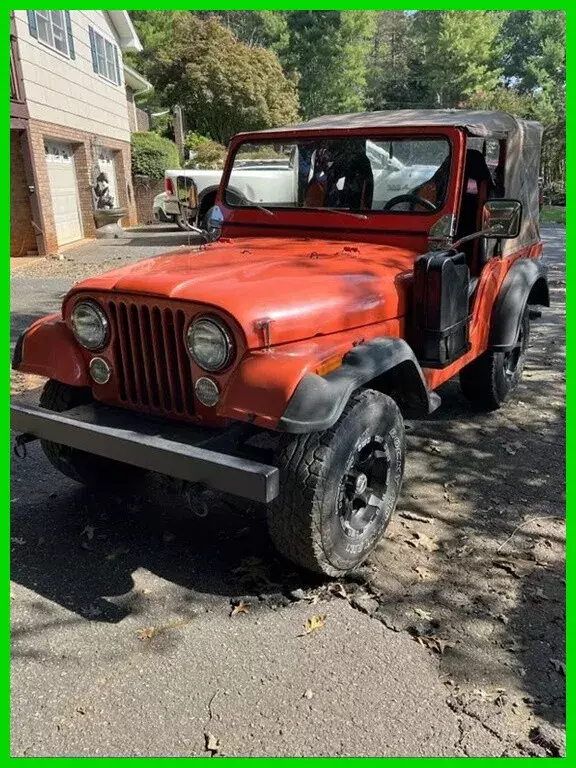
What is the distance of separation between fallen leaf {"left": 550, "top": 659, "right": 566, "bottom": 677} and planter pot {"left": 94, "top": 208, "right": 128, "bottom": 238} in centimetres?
1579

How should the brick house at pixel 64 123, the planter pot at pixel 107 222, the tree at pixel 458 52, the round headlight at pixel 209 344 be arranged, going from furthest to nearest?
the tree at pixel 458 52, the planter pot at pixel 107 222, the brick house at pixel 64 123, the round headlight at pixel 209 344

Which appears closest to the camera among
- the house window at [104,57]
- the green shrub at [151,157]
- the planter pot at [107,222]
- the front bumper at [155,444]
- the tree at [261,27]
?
the front bumper at [155,444]

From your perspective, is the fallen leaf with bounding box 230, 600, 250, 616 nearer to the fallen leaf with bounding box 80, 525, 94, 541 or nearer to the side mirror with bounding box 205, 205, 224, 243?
the fallen leaf with bounding box 80, 525, 94, 541

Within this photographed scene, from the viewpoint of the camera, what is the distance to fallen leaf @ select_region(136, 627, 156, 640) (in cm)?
276

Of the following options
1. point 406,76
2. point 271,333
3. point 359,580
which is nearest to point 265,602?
point 359,580

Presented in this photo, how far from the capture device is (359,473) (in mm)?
3061

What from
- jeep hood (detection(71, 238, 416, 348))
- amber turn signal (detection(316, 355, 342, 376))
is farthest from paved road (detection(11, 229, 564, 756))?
jeep hood (detection(71, 238, 416, 348))

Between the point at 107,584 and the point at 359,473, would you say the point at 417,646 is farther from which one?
the point at 107,584

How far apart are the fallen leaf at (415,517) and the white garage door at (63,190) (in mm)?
12289

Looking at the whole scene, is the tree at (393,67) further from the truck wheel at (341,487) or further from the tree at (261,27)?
the truck wheel at (341,487)

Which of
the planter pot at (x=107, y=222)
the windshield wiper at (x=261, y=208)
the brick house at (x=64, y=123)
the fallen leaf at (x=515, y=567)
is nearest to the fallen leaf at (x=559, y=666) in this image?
the fallen leaf at (x=515, y=567)

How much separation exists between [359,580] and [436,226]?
201 cm

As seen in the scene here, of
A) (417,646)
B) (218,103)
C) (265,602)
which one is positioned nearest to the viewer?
(417,646)

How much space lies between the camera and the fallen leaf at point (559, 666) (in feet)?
8.36
